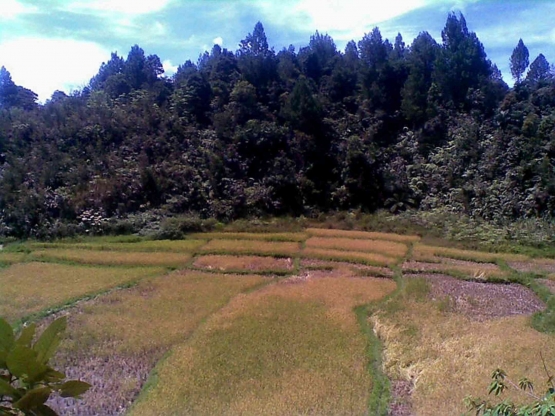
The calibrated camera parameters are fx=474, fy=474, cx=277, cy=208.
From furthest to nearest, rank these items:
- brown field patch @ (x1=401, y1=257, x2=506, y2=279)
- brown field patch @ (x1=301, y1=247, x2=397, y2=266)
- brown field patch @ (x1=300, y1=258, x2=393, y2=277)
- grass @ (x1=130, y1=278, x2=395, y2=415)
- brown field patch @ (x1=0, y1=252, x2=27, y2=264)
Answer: brown field patch @ (x1=0, y1=252, x2=27, y2=264)
brown field patch @ (x1=301, y1=247, x2=397, y2=266)
brown field patch @ (x1=300, y1=258, x2=393, y2=277)
brown field patch @ (x1=401, y1=257, x2=506, y2=279)
grass @ (x1=130, y1=278, x2=395, y2=415)

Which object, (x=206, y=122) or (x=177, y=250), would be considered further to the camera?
(x=206, y=122)

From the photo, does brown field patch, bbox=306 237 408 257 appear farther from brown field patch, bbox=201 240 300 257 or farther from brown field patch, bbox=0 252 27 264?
brown field patch, bbox=0 252 27 264

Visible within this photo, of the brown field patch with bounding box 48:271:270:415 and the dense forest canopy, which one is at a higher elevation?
the dense forest canopy

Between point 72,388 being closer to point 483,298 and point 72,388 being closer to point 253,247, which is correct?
point 483,298

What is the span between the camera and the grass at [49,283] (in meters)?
9.42

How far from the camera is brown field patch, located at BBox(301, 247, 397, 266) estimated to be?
1339 centimetres

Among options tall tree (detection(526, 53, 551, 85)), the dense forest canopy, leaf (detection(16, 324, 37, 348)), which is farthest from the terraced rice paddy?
tall tree (detection(526, 53, 551, 85))

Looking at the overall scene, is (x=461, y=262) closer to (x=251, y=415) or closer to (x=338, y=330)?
(x=338, y=330)

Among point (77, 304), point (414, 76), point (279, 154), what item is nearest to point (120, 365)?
point (77, 304)

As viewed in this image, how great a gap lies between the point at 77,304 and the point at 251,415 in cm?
585

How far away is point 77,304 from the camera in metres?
9.68

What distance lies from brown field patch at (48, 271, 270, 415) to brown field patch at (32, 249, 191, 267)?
1.47 meters

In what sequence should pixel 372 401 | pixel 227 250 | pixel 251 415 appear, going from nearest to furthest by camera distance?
1. pixel 251 415
2. pixel 372 401
3. pixel 227 250

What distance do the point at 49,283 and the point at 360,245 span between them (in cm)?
895
